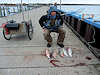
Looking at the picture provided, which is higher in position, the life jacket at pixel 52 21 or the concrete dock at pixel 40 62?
the life jacket at pixel 52 21

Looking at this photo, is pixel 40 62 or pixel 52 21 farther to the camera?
pixel 52 21

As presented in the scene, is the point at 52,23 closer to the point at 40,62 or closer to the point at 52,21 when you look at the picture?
the point at 52,21

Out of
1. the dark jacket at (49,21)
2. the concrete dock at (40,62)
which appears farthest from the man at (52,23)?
the concrete dock at (40,62)

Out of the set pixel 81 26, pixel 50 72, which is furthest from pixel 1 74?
pixel 81 26

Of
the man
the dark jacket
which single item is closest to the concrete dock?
the man

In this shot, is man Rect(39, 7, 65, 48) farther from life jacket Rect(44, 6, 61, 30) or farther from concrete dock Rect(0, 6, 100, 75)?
concrete dock Rect(0, 6, 100, 75)

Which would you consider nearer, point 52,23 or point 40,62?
point 40,62

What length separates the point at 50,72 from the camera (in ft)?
8.25

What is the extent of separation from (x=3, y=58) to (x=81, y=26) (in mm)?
3647

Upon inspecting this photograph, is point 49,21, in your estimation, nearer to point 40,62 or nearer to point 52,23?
point 52,23

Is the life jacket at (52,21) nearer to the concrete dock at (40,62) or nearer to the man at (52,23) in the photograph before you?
the man at (52,23)

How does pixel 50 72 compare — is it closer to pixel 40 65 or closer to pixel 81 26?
pixel 40 65

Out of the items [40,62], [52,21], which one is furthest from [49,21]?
[40,62]

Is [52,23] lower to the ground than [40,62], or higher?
higher
